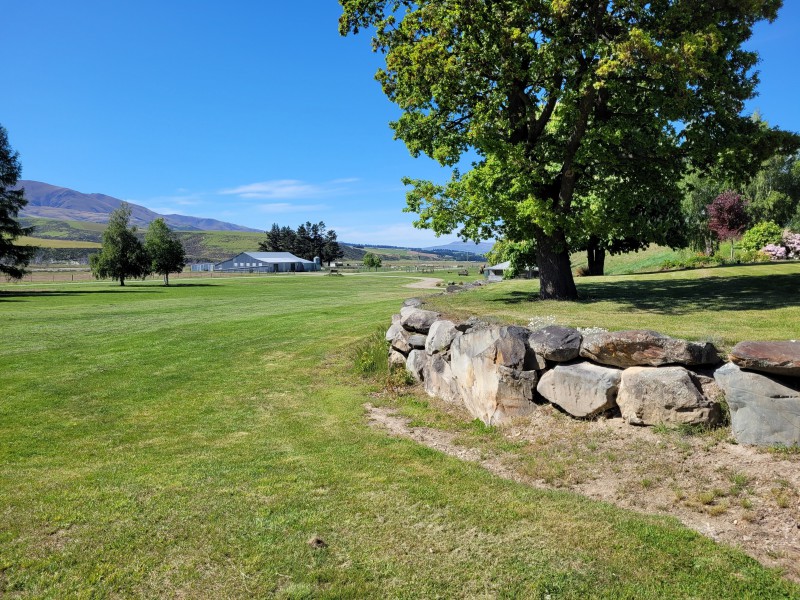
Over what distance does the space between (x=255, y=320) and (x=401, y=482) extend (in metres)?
17.6

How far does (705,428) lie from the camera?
6051mm

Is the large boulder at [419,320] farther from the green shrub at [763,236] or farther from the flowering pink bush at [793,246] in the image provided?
the green shrub at [763,236]

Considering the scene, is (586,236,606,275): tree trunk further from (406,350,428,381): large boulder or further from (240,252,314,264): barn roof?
(240,252,314,264): barn roof

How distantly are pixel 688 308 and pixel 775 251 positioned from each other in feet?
95.1

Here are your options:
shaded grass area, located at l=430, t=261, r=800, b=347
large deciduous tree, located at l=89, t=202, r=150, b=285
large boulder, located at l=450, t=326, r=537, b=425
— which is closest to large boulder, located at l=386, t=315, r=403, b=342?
shaded grass area, located at l=430, t=261, r=800, b=347

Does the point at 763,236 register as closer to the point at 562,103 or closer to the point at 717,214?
the point at 717,214

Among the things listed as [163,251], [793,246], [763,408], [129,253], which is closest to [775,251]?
[793,246]

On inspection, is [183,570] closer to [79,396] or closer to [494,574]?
[494,574]

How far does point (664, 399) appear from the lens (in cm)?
630

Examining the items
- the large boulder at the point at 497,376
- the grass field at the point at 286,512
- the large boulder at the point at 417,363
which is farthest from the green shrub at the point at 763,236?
the large boulder at the point at 497,376

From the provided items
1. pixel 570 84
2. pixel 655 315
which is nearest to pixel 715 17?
pixel 570 84

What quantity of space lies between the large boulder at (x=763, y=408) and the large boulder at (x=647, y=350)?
569 millimetres

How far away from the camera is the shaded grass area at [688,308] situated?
8837mm

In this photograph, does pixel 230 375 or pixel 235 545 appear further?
pixel 230 375
